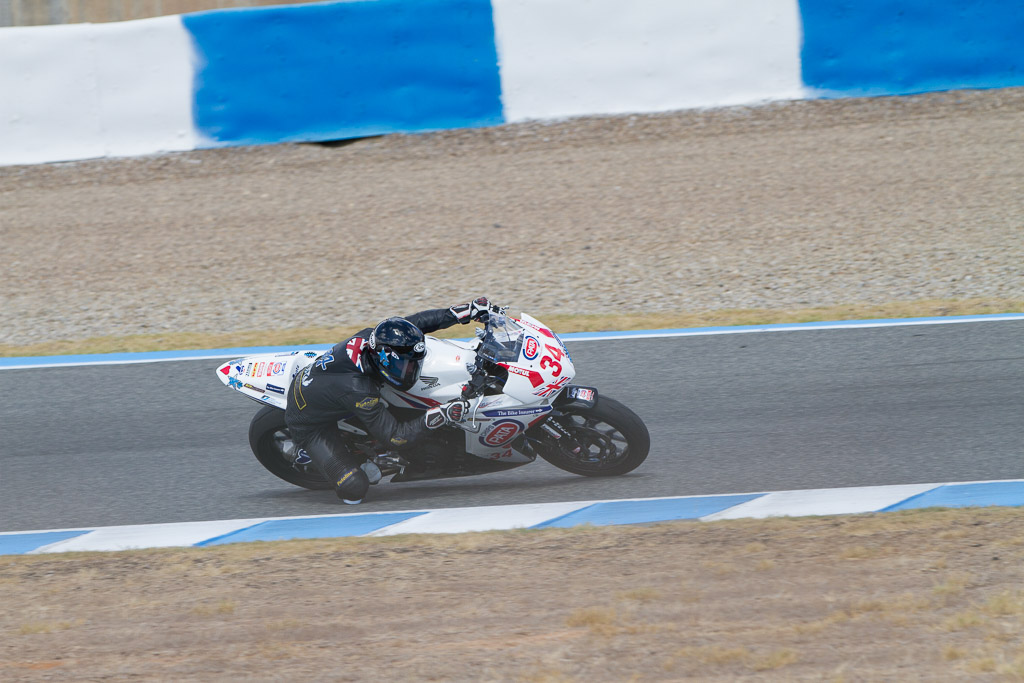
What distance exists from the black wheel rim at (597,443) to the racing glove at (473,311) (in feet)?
2.68

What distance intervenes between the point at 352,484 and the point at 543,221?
286 inches

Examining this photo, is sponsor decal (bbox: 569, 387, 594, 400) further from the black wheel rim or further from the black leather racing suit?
the black leather racing suit

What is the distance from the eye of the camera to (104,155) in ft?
50.8

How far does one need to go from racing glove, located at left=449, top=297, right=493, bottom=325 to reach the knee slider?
1098 mm

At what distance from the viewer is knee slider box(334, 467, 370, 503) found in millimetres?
6672

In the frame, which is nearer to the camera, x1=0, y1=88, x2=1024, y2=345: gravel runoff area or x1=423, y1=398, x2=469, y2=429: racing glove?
x1=423, y1=398, x2=469, y2=429: racing glove

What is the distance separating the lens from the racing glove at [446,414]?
20.3 ft

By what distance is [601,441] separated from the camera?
682 centimetres

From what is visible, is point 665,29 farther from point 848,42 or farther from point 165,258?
point 165,258

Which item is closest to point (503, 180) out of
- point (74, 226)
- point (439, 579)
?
point (74, 226)

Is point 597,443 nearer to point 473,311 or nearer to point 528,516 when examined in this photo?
point 528,516

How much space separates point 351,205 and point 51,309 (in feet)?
13.0

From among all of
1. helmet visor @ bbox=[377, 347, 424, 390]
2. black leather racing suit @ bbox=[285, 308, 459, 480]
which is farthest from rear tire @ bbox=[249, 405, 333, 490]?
helmet visor @ bbox=[377, 347, 424, 390]

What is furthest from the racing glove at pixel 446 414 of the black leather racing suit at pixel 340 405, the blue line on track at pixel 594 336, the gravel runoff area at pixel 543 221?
the gravel runoff area at pixel 543 221
